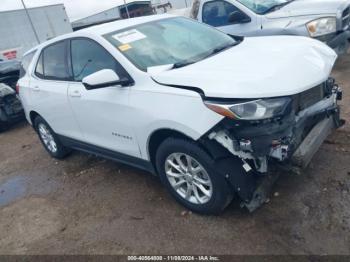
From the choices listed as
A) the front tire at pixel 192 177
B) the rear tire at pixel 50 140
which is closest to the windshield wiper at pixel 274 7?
the rear tire at pixel 50 140

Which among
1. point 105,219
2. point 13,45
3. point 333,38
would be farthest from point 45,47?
point 13,45

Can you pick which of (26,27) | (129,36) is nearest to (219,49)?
(129,36)

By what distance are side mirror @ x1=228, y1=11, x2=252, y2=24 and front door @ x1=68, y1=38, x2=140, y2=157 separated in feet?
11.6

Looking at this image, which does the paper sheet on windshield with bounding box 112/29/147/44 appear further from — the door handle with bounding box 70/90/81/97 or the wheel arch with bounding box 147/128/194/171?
the wheel arch with bounding box 147/128/194/171

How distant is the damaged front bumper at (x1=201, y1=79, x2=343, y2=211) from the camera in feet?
9.09

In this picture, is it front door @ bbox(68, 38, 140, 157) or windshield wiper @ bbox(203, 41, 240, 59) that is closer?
front door @ bbox(68, 38, 140, 157)

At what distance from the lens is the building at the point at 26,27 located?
58.1 ft

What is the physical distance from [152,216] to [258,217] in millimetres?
1048

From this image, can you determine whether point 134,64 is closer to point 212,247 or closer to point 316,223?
point 212,247

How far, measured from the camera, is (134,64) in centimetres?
347

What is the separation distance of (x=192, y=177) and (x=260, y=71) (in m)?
1.12

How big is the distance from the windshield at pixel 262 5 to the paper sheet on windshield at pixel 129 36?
148 inches

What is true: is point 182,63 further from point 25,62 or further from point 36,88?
point 25,62

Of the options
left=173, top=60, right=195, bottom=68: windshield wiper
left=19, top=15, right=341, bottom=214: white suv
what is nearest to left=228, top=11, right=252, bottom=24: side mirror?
left=19, top=15, right=341, bottom=214: white suv
